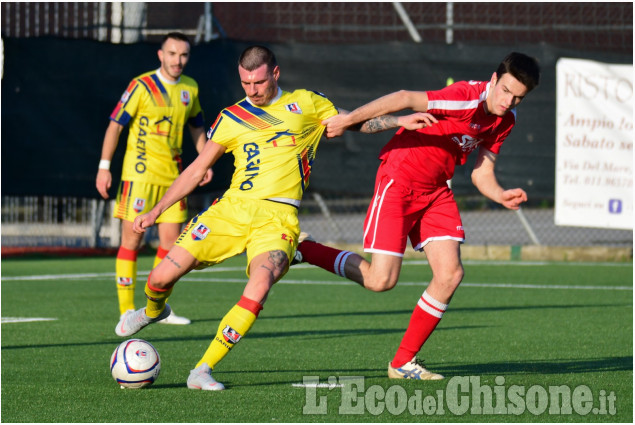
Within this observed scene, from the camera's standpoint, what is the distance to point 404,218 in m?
6.45

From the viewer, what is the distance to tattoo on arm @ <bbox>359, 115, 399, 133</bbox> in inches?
239

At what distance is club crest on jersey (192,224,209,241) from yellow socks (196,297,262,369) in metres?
0.47

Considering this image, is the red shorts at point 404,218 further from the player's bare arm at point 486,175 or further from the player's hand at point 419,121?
the player's hand at point 419,121

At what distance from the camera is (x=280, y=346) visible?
295 inches

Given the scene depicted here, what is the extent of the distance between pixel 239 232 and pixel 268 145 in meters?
0.57

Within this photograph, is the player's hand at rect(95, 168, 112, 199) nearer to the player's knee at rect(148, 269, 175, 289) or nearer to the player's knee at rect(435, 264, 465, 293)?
the player's knee at rect(148, 269, 175, 289)

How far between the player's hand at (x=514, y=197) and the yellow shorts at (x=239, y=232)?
1220 mm

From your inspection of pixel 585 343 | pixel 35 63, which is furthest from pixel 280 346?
pixel 35 63

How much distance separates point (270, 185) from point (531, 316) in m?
3.82

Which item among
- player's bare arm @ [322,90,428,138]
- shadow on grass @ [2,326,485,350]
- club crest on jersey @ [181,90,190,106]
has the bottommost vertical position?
shadow on grass @ [2,326,485,350]

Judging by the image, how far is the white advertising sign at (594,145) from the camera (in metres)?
13.6

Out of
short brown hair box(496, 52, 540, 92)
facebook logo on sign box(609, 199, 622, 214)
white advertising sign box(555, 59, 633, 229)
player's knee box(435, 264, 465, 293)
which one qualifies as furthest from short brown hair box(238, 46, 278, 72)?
facebook logo on sign box(609, 199, 622, 214)

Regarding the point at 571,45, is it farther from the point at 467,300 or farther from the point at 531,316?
the point at 531,316

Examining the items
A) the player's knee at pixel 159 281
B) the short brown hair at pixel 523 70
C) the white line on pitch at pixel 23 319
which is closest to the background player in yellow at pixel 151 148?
the white line on pitch at pixel 23 319
